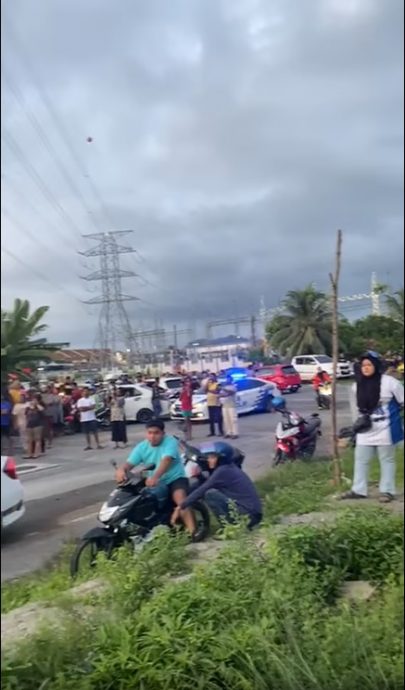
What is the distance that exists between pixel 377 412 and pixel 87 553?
106cm

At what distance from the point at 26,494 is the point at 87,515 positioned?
1.09ft

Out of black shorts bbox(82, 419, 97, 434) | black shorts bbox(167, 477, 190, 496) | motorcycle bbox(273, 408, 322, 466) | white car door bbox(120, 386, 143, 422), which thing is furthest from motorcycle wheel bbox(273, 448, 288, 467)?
black shorts bbox(82, 419, 97, 434)

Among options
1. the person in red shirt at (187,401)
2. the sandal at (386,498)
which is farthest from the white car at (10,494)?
the sandal at (386,498)

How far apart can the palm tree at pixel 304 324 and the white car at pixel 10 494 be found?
3.15 ft

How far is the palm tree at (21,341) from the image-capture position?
2.29 meters

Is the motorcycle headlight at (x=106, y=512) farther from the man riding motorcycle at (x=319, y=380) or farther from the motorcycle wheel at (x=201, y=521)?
the man riding motorcycle at (x=319, y=380)

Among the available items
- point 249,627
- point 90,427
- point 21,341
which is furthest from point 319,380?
point 21,341

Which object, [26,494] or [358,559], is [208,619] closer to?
[358,559]

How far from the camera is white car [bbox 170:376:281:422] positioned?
9.23ft

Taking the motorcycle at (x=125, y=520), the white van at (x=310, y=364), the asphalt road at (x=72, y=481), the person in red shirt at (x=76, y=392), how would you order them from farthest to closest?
the white van at (x=310, y=364)
the motorcycle at (x=125, y=520)
the person in red shirt at (x=76, y=392)
the asphalt road at (x=72, y=481)

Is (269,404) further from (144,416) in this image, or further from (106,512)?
(106,512)

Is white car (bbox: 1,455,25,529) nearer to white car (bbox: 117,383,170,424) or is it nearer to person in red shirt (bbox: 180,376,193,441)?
white car (bbox: 117,383,170,424)

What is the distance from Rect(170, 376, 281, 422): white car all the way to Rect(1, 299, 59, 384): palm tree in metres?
0.56

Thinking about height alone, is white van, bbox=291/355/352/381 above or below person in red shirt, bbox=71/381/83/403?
above
